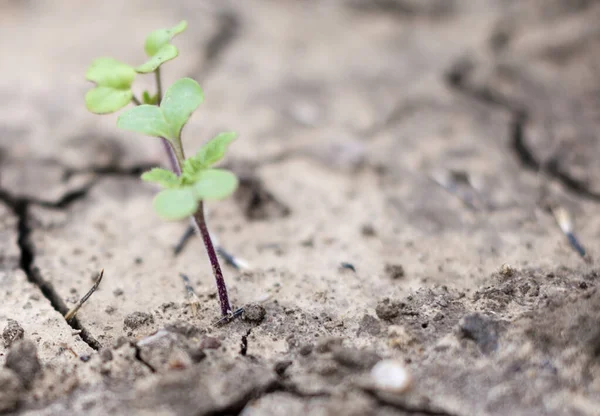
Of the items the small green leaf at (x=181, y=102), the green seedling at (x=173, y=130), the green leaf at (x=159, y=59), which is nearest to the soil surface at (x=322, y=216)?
the green seedling at (x=173, y=130)

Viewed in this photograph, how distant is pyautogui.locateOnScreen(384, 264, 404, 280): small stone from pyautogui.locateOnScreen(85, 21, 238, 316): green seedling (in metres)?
0.61

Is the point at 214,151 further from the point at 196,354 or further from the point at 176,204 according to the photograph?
the point at 196,354

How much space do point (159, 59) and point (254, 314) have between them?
0.83m

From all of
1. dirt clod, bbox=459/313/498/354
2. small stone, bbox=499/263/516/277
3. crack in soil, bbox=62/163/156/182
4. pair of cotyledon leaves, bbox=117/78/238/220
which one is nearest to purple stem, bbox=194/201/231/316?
pair of cotyledon leaves, bbox=117/78/238/220

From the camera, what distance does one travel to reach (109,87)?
1804 mm

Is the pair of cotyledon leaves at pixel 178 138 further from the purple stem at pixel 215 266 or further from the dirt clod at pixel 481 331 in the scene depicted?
the dirt clod at pixel 481 331

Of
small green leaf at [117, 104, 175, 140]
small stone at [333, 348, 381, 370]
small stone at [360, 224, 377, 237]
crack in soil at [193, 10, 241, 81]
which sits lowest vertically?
small stone at [360, 224, 377, 237]

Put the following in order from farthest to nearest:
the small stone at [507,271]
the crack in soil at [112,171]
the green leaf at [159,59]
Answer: the crack in soil at [112,171] → the small stone at [507,271] → the green leaf at [159,59]

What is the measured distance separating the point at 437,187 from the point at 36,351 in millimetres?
1726

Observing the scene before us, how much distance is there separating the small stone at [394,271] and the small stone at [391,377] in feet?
1.83

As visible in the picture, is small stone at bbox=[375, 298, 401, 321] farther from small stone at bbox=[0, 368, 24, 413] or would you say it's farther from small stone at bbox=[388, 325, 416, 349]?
small stone at bbox=[0, 368, 24, 413]

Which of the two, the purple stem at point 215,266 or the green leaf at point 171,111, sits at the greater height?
the green leaf at point 171,111

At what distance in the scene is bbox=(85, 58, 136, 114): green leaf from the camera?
5.75 feet

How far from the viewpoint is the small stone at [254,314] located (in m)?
1.76
